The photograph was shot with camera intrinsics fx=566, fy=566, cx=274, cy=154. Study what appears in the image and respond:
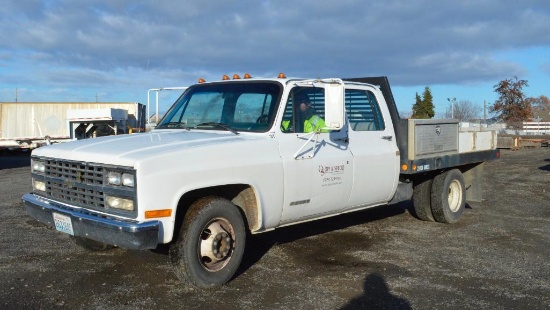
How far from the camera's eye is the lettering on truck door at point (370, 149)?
6.68 metres

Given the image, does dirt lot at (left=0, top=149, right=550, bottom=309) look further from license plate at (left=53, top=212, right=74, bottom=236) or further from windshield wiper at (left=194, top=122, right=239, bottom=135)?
windshield wiper at (left=194, top=122, right=239, bottom=135)

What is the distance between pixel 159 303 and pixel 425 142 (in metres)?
4.45

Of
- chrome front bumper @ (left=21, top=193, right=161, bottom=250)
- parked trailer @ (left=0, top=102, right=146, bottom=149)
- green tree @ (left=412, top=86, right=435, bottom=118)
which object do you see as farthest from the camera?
green tree @ (left=412, top=86, right=435, bottom=118)

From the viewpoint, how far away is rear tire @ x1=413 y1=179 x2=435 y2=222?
860 cm

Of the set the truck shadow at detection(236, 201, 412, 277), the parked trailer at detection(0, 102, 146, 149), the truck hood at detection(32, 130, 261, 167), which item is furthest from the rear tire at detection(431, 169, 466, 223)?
the parked trailer at detection(0, 102, 146, 149)

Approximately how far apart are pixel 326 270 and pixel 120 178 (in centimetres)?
246

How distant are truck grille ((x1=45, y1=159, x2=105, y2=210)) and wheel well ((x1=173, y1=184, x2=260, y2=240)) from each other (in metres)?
0.72

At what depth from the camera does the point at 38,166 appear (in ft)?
18.7

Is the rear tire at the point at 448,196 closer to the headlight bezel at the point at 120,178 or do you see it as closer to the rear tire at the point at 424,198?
the rear tire at the point at 424,198

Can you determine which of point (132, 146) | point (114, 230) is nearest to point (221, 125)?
point (132, 146)

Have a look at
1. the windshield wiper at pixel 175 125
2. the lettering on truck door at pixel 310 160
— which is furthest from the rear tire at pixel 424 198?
the windshield wiper at pixel 175 125

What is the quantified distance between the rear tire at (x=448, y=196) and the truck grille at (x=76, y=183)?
17.4 ft

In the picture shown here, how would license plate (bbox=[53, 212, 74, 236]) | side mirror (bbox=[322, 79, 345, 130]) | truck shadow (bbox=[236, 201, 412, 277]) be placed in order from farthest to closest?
truck shadow (bbox=[236, 201, 412, 277]), side mirror (bbox=[322, 79, 345, 130]), license plate (bbox=[53, 212, 74, 236])

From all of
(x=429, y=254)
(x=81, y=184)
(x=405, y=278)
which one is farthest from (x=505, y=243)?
(x=81, y=184)
